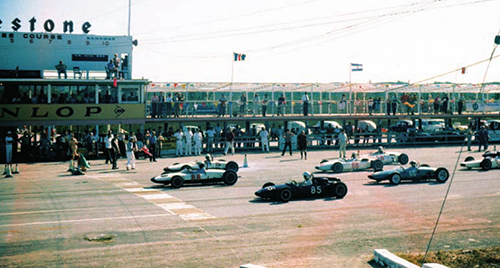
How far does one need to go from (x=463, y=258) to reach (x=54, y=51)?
35.4 m

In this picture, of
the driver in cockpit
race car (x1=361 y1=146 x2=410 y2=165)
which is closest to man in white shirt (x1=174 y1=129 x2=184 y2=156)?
race car (x1=361 y1=146 x2=410 y2=165)

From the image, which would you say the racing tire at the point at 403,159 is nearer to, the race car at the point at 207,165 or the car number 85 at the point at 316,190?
the race car at the point at 207,165

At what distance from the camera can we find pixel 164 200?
2222 cm

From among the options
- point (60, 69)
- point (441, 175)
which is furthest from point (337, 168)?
point (60, 69)

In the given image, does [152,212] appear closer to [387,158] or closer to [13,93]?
[387,158]

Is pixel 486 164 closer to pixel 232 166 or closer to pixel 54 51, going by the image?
pixel 232 166

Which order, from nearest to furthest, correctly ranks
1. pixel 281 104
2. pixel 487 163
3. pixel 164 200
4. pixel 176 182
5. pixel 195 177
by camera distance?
1. pixel 164 200
2. pixel 176 182
3. pixel 195 177
4. pixel 487 163
5. pixel 281 104

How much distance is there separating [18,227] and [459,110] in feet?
131

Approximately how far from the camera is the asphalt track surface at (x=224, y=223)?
47.4 feet

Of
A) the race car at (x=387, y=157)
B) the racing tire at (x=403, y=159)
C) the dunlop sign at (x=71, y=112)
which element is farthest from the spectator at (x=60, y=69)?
the racing tire at (x=403, y=159)

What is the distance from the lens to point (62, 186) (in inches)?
1014

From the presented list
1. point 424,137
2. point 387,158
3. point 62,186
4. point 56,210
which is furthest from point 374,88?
point 56,210

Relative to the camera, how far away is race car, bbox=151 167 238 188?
25.2 metres

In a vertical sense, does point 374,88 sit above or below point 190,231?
above
